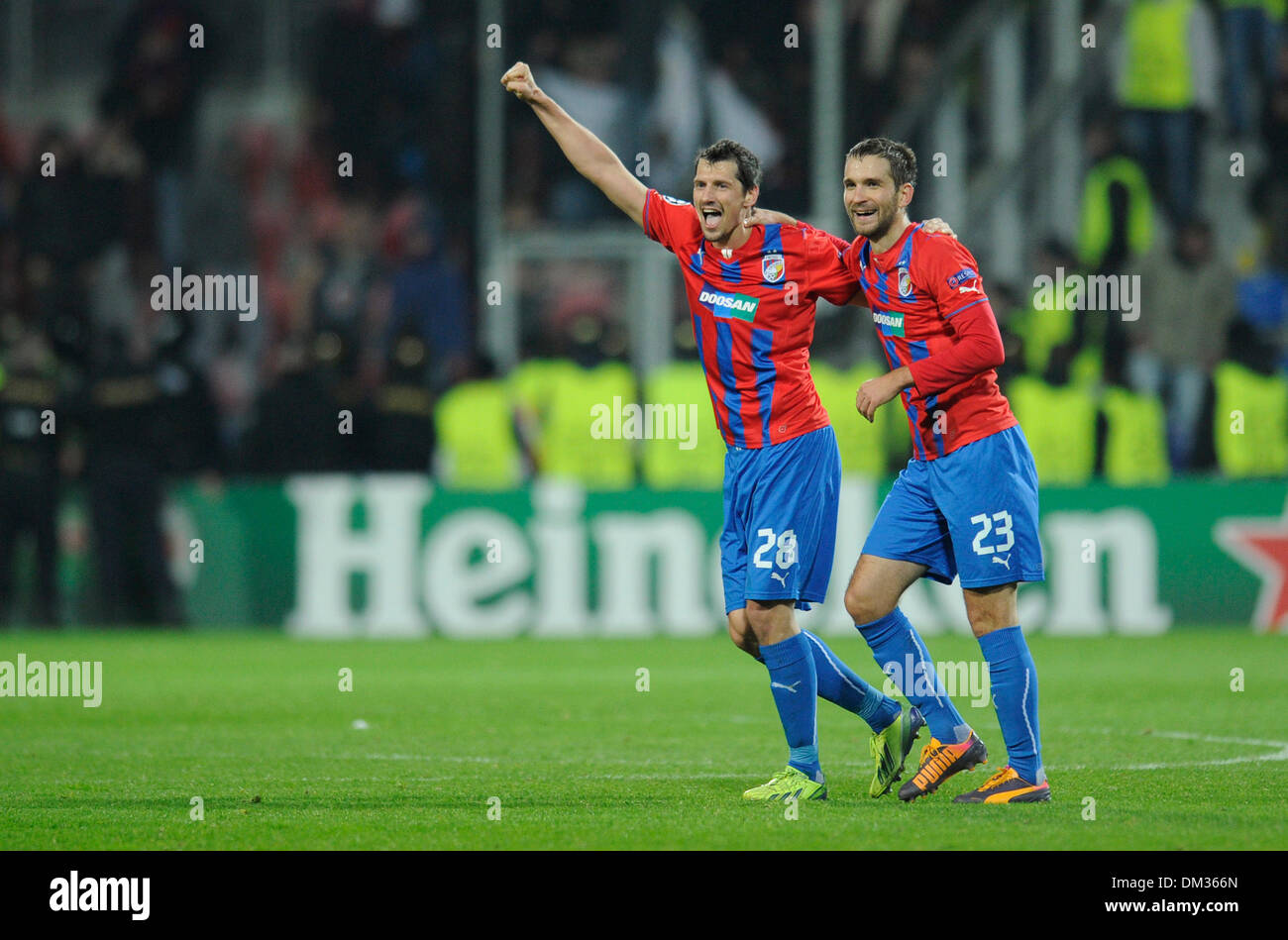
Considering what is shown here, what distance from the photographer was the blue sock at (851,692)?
7.12m

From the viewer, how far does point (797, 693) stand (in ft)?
22.8

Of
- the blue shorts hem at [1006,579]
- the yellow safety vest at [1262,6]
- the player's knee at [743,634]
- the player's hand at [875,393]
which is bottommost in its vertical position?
the player's knee at [743,634]

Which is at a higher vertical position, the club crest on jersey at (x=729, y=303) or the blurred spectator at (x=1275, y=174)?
the blurred spectator at (x=1275, y=174)

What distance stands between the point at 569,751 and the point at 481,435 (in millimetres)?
7294

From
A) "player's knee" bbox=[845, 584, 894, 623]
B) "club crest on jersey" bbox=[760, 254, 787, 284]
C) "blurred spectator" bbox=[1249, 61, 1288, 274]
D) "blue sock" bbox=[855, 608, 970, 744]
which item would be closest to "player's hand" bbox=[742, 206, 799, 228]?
"club crest on jersey" bbox=[760, 254, 787, 284]

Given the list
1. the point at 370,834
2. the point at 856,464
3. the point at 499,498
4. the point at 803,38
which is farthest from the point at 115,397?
the point at 370,834

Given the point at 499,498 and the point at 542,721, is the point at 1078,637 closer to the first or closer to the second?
the point at 499,498

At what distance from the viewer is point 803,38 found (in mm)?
18047

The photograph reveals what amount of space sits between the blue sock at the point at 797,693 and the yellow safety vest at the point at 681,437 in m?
8.41

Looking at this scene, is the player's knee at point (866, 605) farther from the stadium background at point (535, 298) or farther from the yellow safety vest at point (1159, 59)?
the yellow safety vest at point (1159, 59)

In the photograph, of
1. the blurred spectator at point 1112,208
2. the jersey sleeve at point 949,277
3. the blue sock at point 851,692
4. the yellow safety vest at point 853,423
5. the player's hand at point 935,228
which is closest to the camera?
the jersey sleeve at point 949,277

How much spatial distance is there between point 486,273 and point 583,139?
10403mm

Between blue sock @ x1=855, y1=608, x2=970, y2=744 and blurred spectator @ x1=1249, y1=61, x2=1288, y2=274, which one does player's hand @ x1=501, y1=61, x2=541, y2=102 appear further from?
blurred spectator @ x1=1249, y1=61, x2=1288, y2=274
